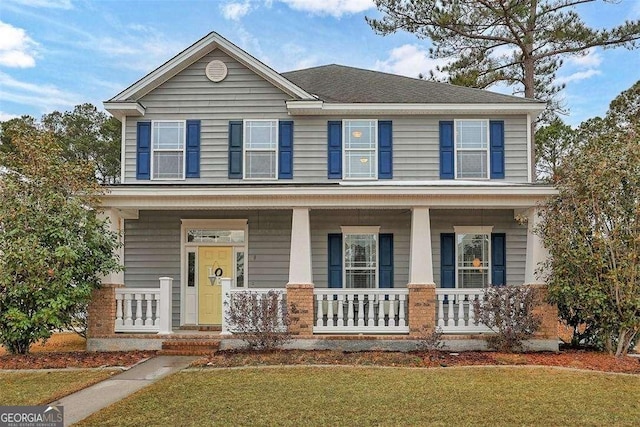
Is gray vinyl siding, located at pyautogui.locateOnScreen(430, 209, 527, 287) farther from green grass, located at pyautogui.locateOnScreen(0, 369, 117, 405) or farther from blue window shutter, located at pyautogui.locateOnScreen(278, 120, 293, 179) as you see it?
green grass, located at pyautogui.locateOnScreen(0, 369, 117, 405)

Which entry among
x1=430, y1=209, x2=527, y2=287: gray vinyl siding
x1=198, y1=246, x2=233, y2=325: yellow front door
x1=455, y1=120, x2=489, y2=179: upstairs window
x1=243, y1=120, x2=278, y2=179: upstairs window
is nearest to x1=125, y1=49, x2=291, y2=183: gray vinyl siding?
x1=243, y1=120, x2=278, y2=179: upstairs window

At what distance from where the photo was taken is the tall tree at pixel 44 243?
10.4 metres

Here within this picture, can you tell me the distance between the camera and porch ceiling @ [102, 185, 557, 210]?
37.9 ft

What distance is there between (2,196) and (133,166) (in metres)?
3.64

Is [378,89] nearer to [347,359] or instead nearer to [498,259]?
[498,259]

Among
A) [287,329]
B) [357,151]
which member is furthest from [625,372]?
[357,151]

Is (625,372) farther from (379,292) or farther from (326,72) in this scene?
(326,72)

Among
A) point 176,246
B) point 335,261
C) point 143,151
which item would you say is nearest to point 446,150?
point 335,261

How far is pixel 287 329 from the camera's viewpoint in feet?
37.4

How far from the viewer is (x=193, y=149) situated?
14016 mm

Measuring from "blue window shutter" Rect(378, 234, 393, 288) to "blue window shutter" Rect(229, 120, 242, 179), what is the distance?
399 cm

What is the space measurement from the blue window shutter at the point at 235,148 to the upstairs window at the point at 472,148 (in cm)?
550

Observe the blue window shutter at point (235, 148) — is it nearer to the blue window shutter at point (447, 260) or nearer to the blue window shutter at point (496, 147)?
the blue window shutter at point (447, 260)

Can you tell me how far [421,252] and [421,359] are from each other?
91.0 inches
